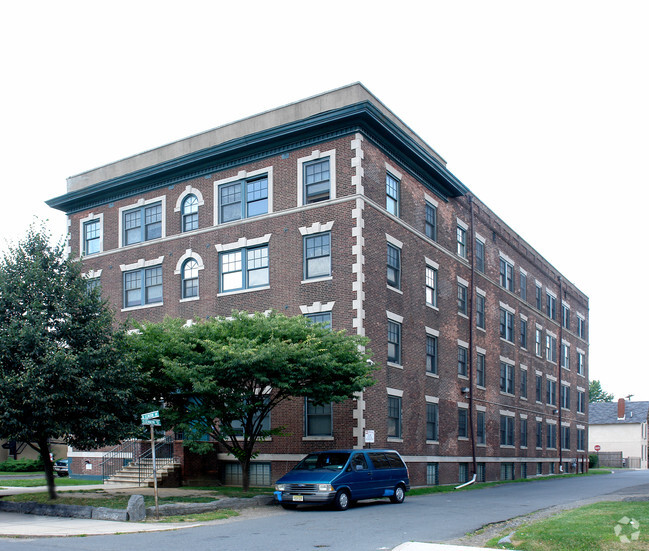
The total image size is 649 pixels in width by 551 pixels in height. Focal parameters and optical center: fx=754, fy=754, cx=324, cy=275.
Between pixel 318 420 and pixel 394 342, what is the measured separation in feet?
14.8

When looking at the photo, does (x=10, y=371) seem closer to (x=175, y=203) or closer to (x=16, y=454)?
(x=175, y=203)

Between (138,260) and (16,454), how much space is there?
20.9 metres

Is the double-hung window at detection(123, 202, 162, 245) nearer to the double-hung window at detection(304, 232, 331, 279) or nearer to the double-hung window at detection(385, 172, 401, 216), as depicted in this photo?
the double-hung window at detection(304, 232, 331, 279)

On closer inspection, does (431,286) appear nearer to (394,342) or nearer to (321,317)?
(394,342)

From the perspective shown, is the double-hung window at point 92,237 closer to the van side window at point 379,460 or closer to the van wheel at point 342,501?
the van side window at point 379,460

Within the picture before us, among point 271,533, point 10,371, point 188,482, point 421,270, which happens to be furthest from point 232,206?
point 271,533

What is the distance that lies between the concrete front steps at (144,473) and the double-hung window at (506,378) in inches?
777

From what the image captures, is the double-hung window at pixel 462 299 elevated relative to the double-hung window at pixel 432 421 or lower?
elevated

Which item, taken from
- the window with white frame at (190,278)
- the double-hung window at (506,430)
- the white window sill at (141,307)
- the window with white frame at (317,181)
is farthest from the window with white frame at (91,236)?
the double-hung window at (506,430)

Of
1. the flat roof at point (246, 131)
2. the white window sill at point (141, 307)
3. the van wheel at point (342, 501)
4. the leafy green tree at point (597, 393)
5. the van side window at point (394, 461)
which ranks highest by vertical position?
the flat roof at point (246, 131)

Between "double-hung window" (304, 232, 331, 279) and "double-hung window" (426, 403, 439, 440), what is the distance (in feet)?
25.9

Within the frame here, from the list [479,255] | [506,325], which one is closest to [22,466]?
[479,255]

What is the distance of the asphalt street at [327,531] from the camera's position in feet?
45.2

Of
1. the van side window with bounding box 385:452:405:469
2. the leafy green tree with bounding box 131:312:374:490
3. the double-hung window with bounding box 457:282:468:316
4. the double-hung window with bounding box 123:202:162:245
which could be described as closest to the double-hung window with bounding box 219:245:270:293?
the double-hung window with bounding box 123:202:162:245
